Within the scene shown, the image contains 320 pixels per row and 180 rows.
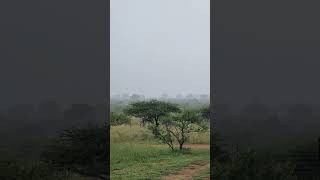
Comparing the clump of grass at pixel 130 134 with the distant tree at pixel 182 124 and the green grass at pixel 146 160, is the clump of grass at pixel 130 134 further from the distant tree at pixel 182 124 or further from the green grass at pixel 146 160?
the distant tree at pixel 182 124

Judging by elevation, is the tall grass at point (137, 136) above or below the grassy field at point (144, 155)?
above

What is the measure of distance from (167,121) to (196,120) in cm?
49

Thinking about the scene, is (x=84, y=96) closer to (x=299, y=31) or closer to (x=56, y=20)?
(x=56, y=20)

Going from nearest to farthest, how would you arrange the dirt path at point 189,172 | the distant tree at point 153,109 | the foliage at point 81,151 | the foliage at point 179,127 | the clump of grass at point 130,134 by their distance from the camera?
the foliage at point 81,151 → the dirt path at point 189,172 → the clump of grass at point 130,134 → the foliage at point 179,127 → the distant tree at point 153,109

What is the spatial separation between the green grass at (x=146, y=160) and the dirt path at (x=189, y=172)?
92 millimetres

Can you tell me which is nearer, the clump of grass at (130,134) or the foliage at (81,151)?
the foliage at (81,151)

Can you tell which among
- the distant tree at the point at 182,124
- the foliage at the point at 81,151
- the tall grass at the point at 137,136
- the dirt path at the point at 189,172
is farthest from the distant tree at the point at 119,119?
the foliage at the point at 81,151

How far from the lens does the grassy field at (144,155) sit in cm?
567

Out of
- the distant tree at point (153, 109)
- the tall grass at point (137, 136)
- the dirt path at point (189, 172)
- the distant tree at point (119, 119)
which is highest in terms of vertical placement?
the distant tree at point (153, 109)

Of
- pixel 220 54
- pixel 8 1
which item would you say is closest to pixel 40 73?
pixel 8 1

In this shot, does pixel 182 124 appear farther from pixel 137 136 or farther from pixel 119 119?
pixel 119 119

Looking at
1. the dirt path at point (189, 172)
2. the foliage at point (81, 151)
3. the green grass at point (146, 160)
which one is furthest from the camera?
the green grass at point (146, 160)

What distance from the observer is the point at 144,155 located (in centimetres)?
637

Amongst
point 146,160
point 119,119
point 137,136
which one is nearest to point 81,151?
point 146,160
